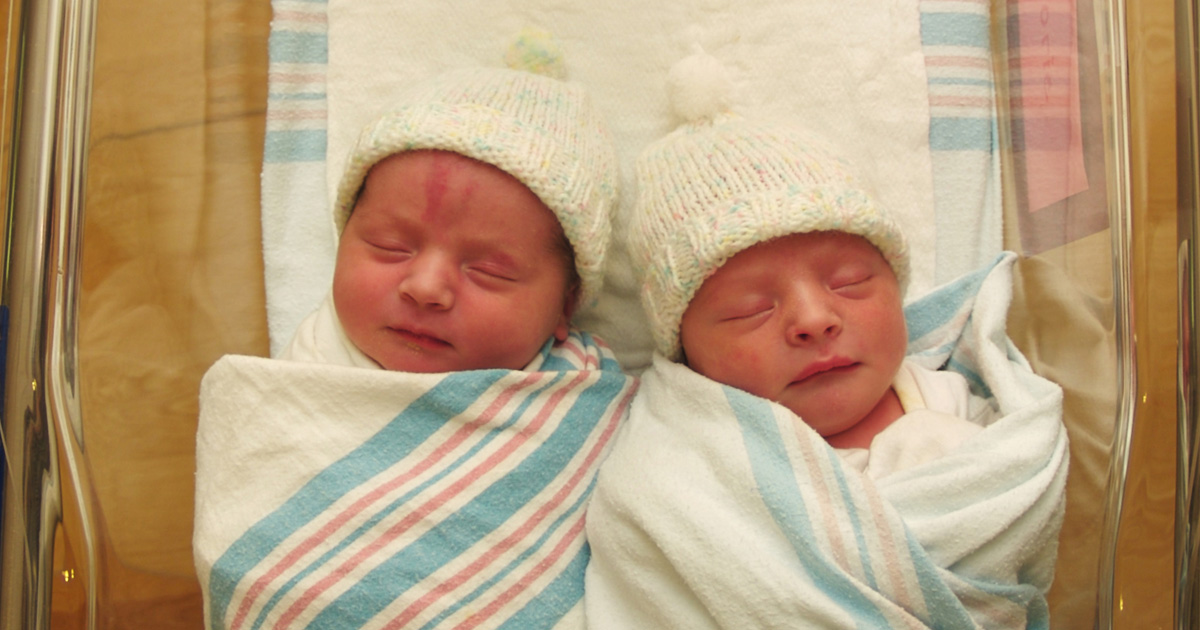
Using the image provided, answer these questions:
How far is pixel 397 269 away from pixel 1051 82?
31.5 inches

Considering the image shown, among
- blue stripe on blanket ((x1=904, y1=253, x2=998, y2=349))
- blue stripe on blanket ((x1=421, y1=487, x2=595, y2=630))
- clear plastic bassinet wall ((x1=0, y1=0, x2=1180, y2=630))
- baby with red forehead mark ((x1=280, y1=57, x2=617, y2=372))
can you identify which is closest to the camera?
clear plastic bassinet wall ((x1=0, y1=0, x2=1180, y2=630))

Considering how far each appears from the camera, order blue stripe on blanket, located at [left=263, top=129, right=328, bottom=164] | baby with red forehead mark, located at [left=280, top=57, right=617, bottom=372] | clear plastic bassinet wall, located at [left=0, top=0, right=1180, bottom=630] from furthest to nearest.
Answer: blue stripe on blanket, located at [left=263, top=129, right=328, bottom=164] < baby with red forehead mark, located at [left=280, top=57, right=617, bottom=372] < clear plastic bassinet wall, located at [left=0, top=0, right=1180, bottom=630]

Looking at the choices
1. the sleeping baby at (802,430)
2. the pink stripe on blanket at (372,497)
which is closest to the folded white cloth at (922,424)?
the sleeping baby at (802,430)

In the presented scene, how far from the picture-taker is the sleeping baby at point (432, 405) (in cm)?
85

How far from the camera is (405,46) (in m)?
1.26

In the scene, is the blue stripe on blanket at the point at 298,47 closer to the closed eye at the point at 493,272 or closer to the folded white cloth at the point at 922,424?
the closed eye at the point at 493,272

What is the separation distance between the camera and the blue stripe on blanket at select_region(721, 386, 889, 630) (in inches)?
30.1

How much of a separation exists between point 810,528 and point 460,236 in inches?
18.4

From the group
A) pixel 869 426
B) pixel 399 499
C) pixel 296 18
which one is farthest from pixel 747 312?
pixel 296 18

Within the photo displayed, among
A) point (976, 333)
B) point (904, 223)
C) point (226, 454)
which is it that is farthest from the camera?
point (904, 223)

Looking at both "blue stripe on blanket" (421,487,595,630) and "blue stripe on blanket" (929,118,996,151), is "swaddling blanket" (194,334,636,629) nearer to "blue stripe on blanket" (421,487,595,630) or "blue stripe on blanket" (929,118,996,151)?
"blue stripe on blanket" (421,487,595,630)

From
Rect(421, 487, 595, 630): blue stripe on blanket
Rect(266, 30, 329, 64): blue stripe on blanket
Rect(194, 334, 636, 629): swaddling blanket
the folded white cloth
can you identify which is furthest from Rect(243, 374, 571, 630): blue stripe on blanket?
Rect(266, 30, 329, 64): blue stripe on blanket

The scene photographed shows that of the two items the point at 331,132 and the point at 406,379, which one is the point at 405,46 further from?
the point at 406,379

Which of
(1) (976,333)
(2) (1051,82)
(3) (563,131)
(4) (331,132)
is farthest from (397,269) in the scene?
(2) (1051,82)
